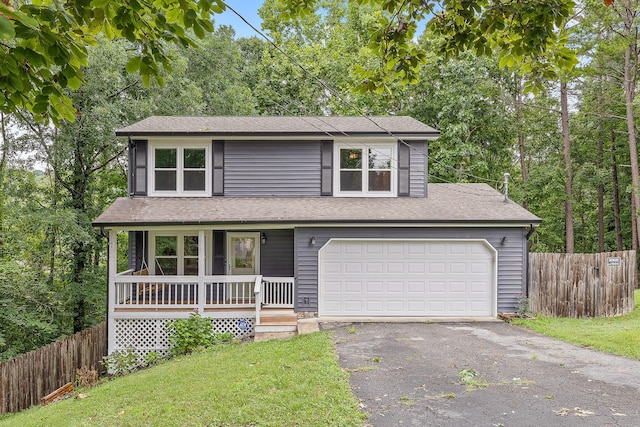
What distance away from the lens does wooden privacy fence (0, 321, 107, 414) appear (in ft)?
26.3

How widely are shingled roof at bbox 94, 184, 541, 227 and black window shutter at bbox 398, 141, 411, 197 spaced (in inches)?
9.8

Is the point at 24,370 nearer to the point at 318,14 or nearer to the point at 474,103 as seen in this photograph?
the point at 474,103

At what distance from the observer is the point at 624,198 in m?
22.6

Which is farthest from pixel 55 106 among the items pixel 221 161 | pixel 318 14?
pixel 318 14

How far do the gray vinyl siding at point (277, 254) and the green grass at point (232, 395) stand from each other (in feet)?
11.2

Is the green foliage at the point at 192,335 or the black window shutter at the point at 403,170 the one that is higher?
the black window shutter at the point at 403,170

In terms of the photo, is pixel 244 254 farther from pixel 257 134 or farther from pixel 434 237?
pixel 434 237

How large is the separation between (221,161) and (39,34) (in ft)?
31.1

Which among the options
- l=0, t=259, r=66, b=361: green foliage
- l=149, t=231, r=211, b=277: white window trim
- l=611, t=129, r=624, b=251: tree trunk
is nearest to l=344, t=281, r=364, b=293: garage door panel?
l=149, t=231, r=211, b=277: white window trim

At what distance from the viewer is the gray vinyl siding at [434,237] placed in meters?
10.0

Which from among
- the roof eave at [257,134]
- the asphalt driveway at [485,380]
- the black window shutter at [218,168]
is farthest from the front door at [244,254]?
the asphalt driveway at [485,380]

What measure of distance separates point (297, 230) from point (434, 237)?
3.50 metres

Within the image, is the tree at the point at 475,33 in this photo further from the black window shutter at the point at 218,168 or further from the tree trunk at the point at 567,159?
the tree trunk at the point at 567,159

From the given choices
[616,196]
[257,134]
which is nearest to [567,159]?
[616,196]
